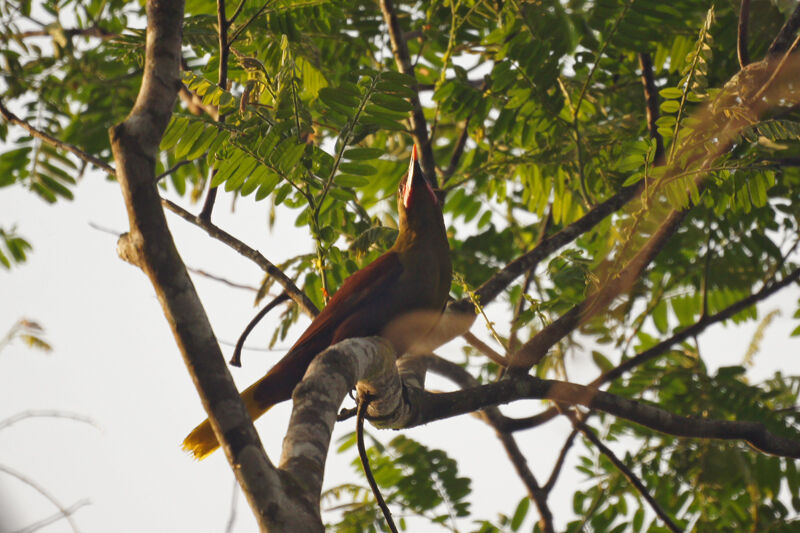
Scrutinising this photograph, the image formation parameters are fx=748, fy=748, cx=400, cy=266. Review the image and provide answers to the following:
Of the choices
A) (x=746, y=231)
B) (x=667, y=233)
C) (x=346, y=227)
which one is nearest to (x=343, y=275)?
(x=346, y=227)

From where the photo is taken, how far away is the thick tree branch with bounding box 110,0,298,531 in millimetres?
1384

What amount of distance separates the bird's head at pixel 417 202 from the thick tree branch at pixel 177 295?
153 centimetres

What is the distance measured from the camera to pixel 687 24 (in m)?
3.61

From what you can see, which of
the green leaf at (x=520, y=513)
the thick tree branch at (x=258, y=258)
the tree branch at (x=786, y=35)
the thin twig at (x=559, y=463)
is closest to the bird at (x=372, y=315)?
the thick tree branch at (x=258, y=258)

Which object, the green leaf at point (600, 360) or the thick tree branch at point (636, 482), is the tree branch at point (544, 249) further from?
the thick tree branch at point (636, 482)

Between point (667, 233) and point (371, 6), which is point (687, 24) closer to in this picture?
point (667, 233)

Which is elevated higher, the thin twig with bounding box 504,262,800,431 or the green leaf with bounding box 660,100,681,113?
the green leaf with bounding box 660,100,681,113

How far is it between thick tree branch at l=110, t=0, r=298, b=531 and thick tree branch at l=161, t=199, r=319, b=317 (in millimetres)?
1132

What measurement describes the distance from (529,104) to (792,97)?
1.23 meters

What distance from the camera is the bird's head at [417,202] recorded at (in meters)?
3.29

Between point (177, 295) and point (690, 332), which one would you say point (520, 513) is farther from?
point (177, 295)

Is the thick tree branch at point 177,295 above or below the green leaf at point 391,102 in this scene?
below

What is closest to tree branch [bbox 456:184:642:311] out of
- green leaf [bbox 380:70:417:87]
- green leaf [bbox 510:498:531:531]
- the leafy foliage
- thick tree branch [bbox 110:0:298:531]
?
the leafy foliage

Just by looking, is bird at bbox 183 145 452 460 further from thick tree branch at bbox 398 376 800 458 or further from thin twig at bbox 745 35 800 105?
thin twig at bbox 745 35 800 105
